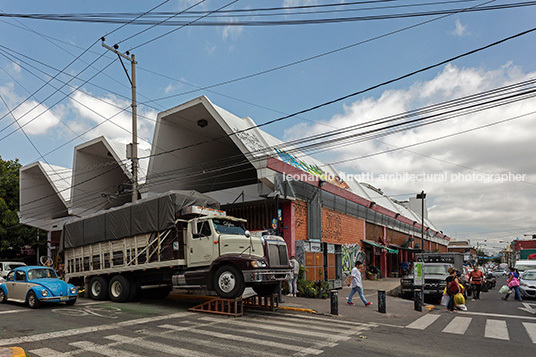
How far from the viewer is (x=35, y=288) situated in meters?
13.0

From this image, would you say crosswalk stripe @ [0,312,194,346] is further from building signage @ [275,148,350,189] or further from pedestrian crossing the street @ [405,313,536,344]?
building signage @ [275,148,350,189]

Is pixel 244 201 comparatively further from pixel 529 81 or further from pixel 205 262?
pixel 529 81

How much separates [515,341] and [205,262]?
842cm

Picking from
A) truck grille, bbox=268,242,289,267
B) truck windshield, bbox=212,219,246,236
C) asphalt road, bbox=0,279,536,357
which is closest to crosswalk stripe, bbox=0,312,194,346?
asphalt road, bbox=0,279,536,357

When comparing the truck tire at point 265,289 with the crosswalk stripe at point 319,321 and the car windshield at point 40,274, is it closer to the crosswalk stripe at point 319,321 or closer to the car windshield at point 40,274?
the crosswalk stripe at point 319,321

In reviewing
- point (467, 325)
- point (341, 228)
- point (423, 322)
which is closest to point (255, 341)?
point (423, 322)

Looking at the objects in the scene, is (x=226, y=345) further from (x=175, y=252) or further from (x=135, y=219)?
(x=135, y=219)

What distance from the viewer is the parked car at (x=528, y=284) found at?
20219mm

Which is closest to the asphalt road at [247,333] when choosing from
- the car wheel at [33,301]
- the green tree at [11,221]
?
the car wheel at [33,301]

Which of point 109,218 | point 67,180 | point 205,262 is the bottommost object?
point 205,262

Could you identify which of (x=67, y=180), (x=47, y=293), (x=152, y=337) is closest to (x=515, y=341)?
(x=152, y=337)

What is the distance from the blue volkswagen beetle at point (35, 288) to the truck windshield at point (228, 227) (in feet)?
18.2

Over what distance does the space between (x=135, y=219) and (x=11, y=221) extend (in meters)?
27.4

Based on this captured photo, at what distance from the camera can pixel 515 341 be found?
905 centimetres
